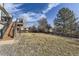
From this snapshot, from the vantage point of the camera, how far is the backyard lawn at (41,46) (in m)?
1.35

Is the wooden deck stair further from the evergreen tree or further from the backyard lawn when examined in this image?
the evergreen tree

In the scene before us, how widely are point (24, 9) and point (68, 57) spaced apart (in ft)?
1.80

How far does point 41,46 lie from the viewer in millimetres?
1361

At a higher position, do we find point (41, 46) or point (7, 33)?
point (7, 33)

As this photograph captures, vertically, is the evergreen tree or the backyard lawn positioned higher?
the evergreen tree

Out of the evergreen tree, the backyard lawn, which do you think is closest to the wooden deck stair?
the backyard lawn

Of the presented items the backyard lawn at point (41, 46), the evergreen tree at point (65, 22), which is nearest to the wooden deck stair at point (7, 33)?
the backyard lawn at point (41, 46)

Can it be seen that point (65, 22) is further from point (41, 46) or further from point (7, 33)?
point (7, 33)

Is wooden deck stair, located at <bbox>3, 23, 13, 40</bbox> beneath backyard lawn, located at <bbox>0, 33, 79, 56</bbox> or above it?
above

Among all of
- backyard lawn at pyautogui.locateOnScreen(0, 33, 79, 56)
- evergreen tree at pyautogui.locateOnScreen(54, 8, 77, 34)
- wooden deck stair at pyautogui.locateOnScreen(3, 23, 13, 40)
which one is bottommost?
backyard lawn at pyautogui.locateOnScreen(0, 33, 79, 56)

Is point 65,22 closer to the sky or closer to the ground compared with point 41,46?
closer to the sky

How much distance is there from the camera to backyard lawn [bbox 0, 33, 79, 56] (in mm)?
1346

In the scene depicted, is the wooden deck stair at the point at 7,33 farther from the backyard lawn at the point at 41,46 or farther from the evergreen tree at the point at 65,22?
the evergreen tree at the point at 65,22

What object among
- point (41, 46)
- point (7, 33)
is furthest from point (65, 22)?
point (7, 33)
